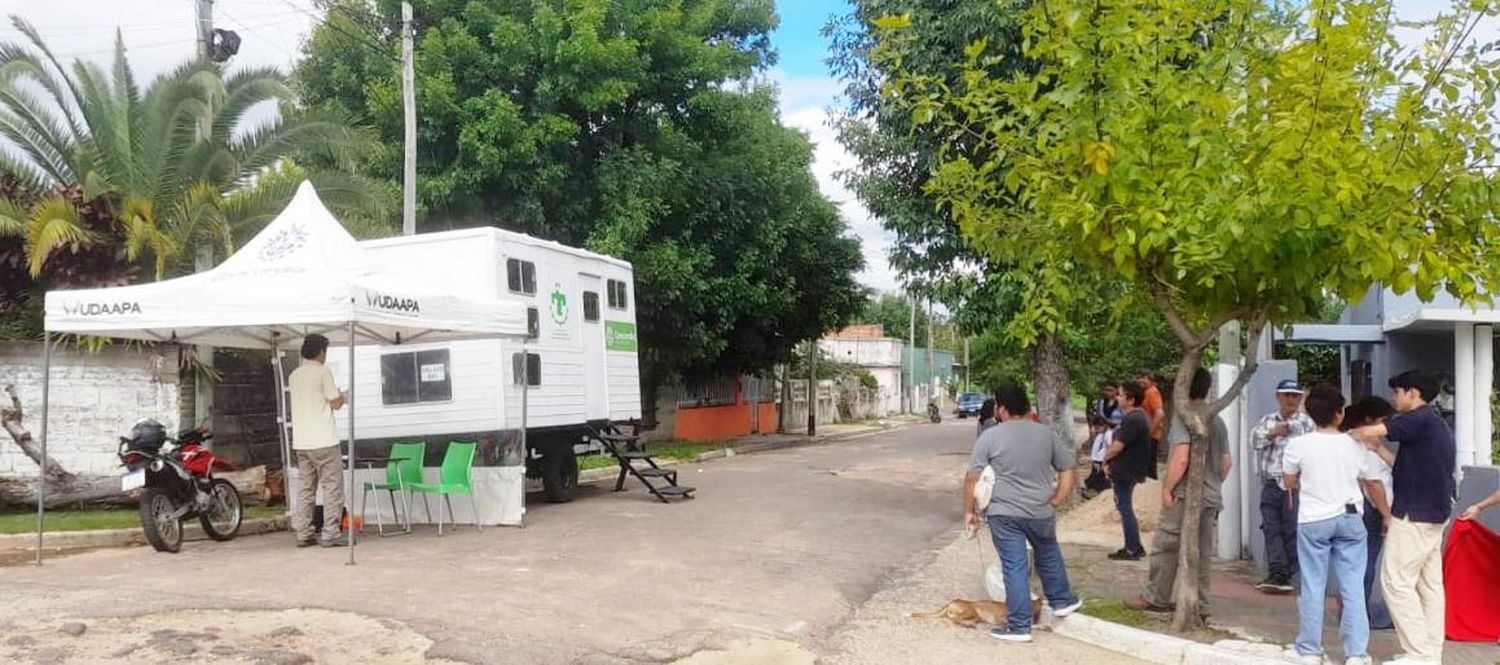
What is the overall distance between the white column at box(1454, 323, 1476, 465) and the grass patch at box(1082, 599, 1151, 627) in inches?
127

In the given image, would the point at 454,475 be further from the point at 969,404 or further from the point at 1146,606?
the point at 969,404

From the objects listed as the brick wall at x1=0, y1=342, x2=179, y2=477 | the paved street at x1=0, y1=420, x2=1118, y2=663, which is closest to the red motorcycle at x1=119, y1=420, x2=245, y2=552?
the paved street at x1=0, y1=420, x2=1118, y2=663

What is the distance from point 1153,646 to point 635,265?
15.1m

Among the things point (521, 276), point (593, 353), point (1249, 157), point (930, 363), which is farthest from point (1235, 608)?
point (930, 363)

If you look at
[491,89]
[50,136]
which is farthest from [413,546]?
[491,89]

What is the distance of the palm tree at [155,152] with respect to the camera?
14.1m

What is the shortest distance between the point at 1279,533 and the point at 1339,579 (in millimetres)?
2443

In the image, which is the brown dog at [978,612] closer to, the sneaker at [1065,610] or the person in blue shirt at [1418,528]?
the sneaker at [1065,610]

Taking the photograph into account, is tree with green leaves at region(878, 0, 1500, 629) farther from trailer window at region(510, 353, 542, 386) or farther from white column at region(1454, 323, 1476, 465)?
trailer window at region(510, 353, 542, 386)

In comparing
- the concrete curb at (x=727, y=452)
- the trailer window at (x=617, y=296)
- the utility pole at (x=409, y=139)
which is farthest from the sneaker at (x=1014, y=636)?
the utility pole at (x=409, y=139)

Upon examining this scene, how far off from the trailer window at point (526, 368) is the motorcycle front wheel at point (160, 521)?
11.9ft

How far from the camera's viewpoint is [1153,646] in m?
6.87

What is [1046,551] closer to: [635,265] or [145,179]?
[145,179]

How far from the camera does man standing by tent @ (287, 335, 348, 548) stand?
1025 centimetres
